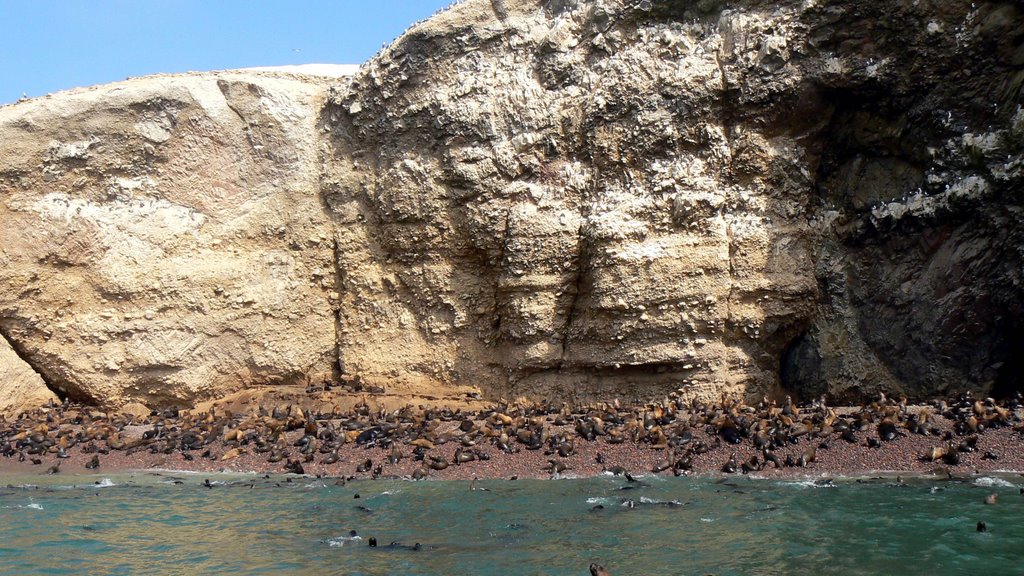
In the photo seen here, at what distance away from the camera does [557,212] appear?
52.7 ft

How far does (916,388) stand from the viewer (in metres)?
14.7

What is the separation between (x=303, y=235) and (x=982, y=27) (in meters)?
12.0

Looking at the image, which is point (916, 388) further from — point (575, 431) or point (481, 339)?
point (481, 339)

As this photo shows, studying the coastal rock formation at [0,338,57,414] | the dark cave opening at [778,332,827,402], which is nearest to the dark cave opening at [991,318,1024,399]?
the dark cave opening at [778,332,827,402]

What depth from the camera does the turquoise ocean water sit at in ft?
26.3

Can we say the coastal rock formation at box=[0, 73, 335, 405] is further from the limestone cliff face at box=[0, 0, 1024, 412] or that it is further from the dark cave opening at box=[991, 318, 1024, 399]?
the dark cave opening at box=[991, 318, 1024, 399]

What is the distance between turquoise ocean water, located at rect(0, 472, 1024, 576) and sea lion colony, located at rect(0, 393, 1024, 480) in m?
0.79

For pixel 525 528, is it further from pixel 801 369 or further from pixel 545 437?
pixel 801 369

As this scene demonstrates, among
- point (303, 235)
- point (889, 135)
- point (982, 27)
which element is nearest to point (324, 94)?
point (303, 235)

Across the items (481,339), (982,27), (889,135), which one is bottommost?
(481,339)

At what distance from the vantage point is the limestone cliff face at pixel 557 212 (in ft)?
48.1

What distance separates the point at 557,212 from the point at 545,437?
4540 millimetres

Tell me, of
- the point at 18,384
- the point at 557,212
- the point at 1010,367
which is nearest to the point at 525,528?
the point at 557,212

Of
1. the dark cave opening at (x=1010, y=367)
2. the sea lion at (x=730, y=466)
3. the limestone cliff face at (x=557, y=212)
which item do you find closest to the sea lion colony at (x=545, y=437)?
the sea lion at (x=730, y=466)
